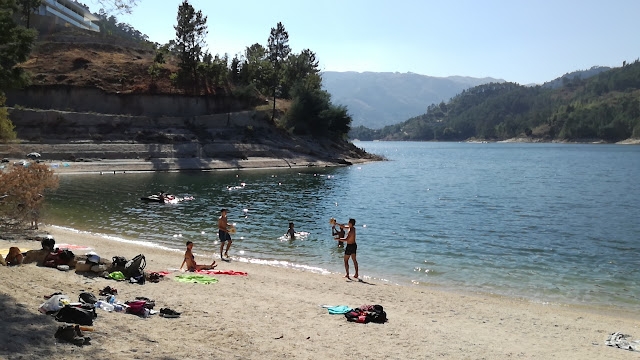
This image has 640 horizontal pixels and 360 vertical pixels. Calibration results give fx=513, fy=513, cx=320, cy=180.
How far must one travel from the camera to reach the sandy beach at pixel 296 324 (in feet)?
34.0

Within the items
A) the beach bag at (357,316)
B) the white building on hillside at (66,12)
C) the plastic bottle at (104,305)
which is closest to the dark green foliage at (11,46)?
the plastic bottle at (104,305)

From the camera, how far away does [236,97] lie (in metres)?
94.0

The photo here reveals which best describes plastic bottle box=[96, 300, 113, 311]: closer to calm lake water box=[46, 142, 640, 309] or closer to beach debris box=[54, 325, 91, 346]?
beach debris box=[54, 325, 91, 346]

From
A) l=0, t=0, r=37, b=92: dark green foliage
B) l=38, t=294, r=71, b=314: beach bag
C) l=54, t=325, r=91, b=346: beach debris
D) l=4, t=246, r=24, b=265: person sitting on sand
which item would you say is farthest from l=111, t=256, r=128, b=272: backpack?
l=0, t=0, r=37, b=92: dark green foliage

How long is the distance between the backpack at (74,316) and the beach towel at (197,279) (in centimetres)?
646

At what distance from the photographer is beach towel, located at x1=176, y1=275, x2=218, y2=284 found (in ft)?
57.4

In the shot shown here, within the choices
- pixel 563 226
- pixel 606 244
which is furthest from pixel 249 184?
pixel 606 244

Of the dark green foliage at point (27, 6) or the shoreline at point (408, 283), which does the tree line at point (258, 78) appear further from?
the shoreline at point (408, 283)

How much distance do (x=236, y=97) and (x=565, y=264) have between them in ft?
256

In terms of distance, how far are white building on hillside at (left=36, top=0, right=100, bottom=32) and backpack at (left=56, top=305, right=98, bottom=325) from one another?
359 ft

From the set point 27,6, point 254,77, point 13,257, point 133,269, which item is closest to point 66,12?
point 27,6

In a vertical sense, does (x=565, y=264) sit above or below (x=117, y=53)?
below

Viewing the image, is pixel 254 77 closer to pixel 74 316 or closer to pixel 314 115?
pixel 314 115

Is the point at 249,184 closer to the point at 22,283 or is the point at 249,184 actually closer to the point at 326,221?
the point at 326,221
